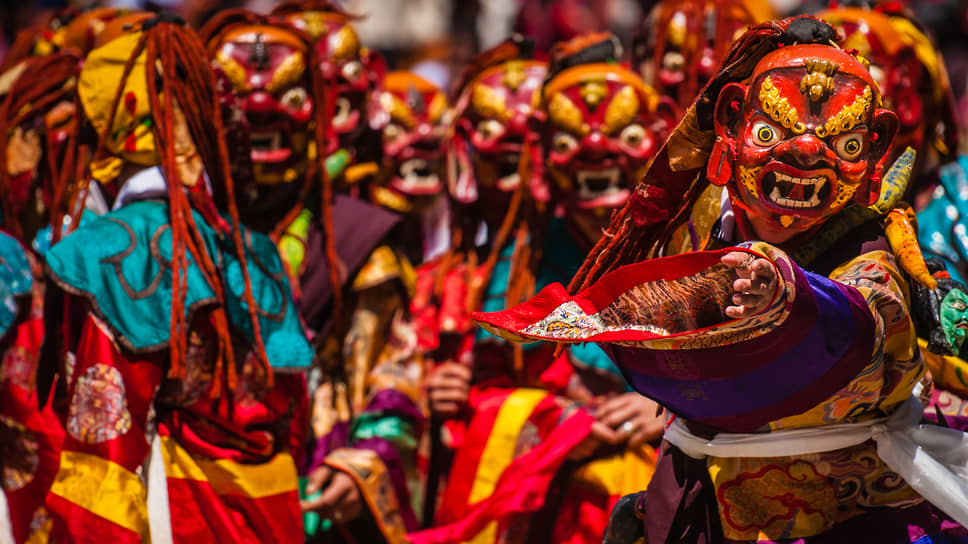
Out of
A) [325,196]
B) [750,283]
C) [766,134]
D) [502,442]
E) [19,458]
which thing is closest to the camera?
[750,283]

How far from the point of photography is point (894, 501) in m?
2.33

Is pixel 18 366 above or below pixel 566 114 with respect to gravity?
below

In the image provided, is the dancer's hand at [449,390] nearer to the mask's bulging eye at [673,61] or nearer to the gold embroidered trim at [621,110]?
the gold embroidered trim at [621,110]

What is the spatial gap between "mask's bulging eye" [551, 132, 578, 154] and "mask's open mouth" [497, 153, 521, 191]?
1.17ft

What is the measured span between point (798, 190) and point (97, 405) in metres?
1.61

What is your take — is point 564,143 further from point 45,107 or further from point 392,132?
point 45,107

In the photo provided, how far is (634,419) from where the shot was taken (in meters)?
3.50

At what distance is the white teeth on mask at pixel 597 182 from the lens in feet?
12.3

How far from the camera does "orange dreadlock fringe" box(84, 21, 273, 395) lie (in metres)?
2.92

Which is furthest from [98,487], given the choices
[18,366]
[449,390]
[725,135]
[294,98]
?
[725,135]

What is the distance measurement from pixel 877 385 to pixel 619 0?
357 inches

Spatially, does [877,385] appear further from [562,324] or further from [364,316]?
[364,316]

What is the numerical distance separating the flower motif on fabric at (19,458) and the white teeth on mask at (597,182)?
174cm

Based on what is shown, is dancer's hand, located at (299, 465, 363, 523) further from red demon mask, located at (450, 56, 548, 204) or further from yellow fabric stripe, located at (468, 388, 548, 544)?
red demon mask, located at (450, 56, 548, 204)
